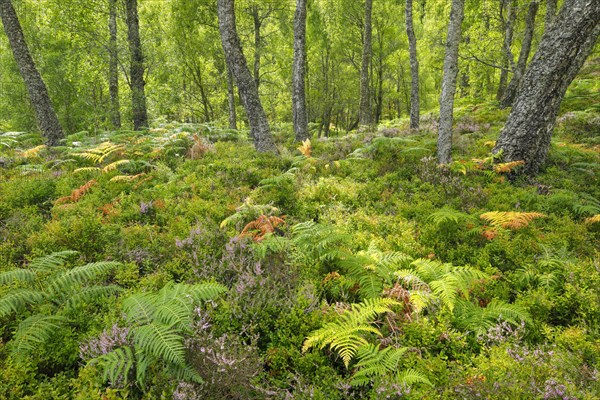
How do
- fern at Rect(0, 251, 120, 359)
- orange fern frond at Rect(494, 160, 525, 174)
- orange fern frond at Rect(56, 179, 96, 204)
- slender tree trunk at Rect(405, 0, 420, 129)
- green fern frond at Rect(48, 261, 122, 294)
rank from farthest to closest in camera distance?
slender tree trunk at Rect(405, 0, 420, 129) → orange fern frond at Rect(494, 160, 525, 174) → orange fern frond at Rect(56, 179, 96, 204) → green fern frond at Rect(48, 261, 122, 294) → fern at Rect(0, 251, 120, 359)

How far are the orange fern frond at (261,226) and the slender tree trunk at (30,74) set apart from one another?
9368 mm

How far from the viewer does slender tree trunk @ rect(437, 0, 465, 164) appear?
25.3 feet

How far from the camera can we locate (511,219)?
5336 millimetres

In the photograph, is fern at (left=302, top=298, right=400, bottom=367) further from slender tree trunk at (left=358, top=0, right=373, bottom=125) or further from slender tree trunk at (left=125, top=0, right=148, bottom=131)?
slender tree trunk at (left=358, top=0, right=373, bottom=125)

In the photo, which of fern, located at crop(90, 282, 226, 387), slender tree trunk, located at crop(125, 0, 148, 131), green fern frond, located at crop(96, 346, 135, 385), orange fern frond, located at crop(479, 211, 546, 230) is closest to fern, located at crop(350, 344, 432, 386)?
fern, located at crop(90, 282, 226, 387)

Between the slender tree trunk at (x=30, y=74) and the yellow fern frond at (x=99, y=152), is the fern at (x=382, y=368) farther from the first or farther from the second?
the slender tree trunk at (x=30, y=74)

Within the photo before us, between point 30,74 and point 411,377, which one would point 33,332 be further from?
point 30,74

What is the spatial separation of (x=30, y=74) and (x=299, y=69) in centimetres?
859

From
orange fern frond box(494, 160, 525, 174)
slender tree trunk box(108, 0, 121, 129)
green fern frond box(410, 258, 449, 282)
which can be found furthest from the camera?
slender tree trunk box(108, 0, 121, 129)

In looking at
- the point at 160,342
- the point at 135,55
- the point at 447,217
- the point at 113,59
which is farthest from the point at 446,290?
the point at 113,59

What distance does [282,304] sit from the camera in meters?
3.82

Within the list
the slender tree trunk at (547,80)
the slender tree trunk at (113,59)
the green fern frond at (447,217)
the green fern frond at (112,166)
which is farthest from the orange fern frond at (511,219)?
the slender tree trunk at (113,59)

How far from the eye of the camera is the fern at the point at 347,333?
3115 millimetres

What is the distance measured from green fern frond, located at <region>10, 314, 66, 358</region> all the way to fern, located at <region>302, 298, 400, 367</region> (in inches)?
102
